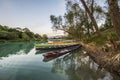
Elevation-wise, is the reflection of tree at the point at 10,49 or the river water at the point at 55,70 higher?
the reflection of tree at the point at 10,49

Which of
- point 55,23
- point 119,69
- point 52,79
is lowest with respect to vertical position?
point 52,79

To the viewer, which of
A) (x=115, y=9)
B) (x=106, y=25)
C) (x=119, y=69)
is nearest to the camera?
(x=115, y=9)

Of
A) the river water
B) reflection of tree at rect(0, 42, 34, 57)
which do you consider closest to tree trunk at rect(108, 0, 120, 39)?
the river water

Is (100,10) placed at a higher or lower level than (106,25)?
higher

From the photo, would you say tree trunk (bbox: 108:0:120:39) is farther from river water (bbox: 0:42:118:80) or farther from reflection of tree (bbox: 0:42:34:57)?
reflection of tree (bbox: 0:42:34:57)

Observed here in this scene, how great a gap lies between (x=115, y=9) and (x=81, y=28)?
1234 inches

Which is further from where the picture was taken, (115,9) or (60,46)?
(60,46)

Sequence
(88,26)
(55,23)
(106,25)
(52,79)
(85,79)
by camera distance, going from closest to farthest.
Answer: (85,79) < (52,79) < (88,26) < (106,25) < (55,23)

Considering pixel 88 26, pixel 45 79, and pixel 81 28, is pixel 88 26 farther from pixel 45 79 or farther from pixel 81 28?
pixel 45 79

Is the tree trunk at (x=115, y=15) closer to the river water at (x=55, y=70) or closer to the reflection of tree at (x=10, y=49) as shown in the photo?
the river water at (x=55, y=70)

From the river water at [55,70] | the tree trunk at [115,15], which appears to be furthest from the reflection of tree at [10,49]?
the tree trunk at [115,15]

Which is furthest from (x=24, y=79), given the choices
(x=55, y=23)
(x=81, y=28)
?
(x=55, y=23)

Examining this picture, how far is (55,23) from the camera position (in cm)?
4269

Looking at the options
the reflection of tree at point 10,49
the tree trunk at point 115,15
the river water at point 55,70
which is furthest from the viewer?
the reflection of tree at point 10,49
